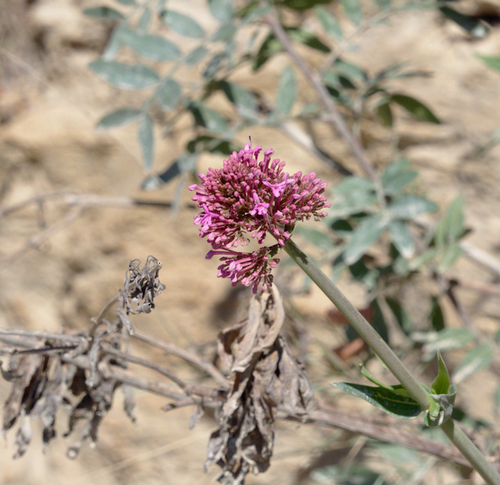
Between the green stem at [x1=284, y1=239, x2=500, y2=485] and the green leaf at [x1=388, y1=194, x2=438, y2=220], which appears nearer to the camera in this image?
the green stem at [x1=284, y1=239, x2=500, y2=485]

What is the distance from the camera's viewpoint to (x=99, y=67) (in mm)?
1125

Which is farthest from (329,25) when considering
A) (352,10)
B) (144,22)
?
(144,22)

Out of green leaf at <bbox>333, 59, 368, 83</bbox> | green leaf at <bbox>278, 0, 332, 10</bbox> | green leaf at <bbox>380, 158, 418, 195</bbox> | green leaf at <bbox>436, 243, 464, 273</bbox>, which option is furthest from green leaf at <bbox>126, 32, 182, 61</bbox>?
green leaf at <bbox>436, 243, 464, 273</bbox>

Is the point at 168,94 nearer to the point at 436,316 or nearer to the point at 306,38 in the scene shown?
the point at 306,38

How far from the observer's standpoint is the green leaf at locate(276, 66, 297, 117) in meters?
1.29

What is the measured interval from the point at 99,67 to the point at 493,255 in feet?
4.18

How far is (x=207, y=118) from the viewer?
1.26 meters

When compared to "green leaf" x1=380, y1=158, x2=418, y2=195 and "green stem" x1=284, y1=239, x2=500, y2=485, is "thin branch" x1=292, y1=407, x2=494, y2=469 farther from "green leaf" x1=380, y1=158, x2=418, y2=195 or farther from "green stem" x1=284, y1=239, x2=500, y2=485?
"green leaf" x1=380, y1=158, x2=418, y2=195

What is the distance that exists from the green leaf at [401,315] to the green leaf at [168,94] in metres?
0.79

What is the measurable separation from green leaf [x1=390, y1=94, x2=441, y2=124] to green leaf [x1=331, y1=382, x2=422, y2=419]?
3.14 ft

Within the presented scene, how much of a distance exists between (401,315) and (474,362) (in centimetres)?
27

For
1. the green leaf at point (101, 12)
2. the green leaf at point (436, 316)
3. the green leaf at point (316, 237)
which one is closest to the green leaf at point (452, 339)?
the green leaf at point (436, 316)

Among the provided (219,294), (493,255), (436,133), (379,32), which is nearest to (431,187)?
(436,133)

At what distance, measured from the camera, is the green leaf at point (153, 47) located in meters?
1.18
